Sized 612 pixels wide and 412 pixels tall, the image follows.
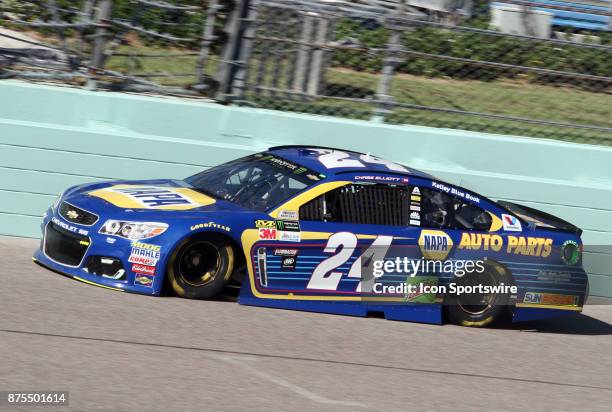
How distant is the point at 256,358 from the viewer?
6578mm

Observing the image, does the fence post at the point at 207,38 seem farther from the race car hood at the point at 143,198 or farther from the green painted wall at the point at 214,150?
the race car hood at the point at 143,198

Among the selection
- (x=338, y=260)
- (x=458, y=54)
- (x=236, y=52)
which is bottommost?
(x=338, y=260)

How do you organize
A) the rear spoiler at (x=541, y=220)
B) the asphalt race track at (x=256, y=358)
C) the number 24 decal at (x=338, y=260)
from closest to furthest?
1. the asphalt race track at (x=256, y=358)
2. the number 24 decal at (x=338, y=260)
3. the rear spoiler at (x=541, y=220)

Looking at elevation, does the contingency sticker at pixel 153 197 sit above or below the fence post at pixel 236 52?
below

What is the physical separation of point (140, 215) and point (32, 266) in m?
1.35

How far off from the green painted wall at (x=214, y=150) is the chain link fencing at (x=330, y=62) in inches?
12.7

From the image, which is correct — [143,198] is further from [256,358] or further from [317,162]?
[256,358]

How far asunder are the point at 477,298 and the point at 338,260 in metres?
1.43

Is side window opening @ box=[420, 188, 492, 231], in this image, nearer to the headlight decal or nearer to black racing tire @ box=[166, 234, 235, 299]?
black racing tire @ box=[166, 234, 235, 299]

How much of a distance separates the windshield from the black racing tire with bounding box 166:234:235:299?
0.50 m

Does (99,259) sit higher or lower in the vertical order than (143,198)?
lower

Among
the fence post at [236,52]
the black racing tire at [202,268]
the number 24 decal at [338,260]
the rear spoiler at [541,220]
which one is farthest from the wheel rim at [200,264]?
the fence post at [236,52]

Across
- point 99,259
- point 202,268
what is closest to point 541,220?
point 202,268

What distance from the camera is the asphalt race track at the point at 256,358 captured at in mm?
5707
